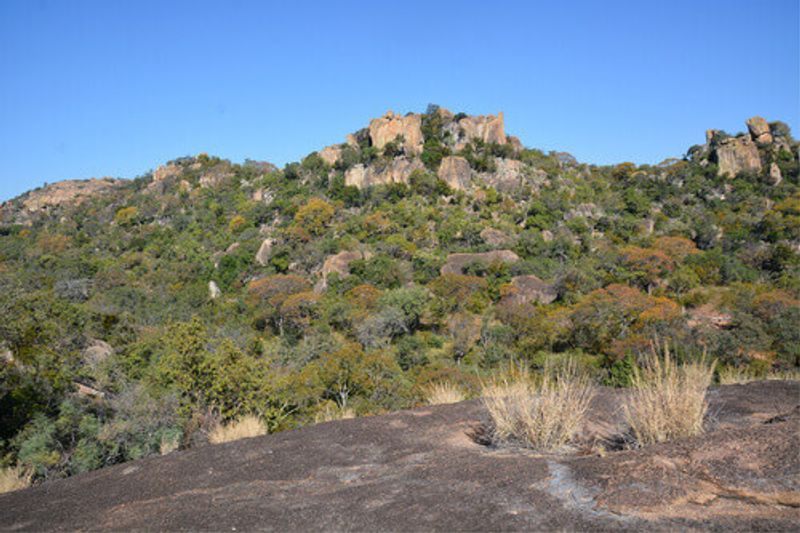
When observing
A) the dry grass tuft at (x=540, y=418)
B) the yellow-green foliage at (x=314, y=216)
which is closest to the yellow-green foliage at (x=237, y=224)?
the yellow-green foliage at (x=314, y=216)

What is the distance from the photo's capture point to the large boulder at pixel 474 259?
34031 mm

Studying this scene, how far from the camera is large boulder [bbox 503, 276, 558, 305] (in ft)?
96.2

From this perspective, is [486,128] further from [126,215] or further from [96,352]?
[96,352]

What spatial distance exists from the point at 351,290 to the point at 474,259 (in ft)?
28.3

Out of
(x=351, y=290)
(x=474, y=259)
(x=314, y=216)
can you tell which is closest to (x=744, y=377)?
(x=351, y=290)

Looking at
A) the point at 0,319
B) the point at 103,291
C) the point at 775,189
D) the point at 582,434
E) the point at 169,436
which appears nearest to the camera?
the point at 582,434

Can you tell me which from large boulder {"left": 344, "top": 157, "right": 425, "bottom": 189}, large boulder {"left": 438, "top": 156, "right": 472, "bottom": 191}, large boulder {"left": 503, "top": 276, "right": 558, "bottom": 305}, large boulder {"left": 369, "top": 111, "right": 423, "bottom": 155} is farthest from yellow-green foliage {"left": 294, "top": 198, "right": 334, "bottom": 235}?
large boulder {"left": 503, "top": 276, "right": 558, "bottom": 305}

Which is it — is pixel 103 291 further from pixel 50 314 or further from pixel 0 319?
pixel 0 319

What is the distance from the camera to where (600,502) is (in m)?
2.84

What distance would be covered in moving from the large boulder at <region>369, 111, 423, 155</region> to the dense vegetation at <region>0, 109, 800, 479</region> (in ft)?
6.66

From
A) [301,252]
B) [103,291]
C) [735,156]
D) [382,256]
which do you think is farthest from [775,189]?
[103,291]

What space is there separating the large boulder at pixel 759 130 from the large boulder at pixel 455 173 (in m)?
28.4

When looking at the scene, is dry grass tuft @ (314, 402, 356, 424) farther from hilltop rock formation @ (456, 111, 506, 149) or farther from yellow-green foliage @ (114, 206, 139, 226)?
yellow-green foliage @ (114, 206, 139, 226)

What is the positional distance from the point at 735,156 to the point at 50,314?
54718 mm
